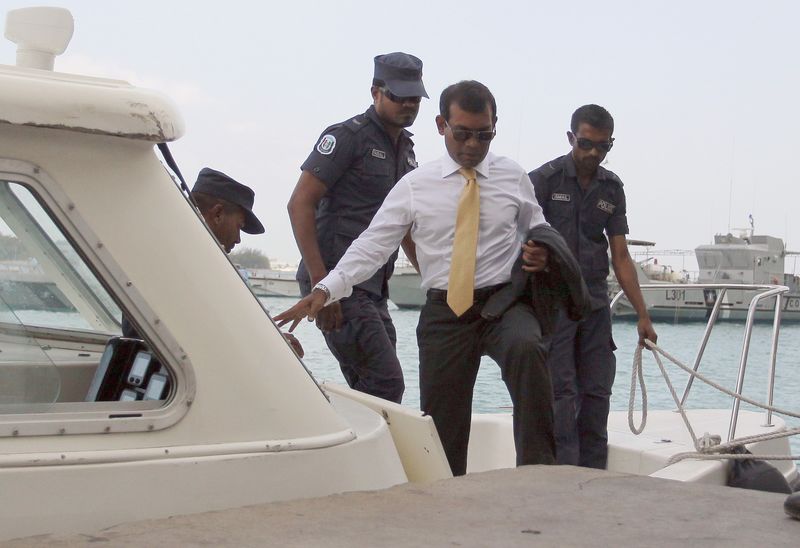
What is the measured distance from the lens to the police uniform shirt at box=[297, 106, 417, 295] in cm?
444

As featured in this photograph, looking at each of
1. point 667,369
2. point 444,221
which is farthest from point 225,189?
point 667,369

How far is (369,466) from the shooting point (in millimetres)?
2346

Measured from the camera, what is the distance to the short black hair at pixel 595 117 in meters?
5.02

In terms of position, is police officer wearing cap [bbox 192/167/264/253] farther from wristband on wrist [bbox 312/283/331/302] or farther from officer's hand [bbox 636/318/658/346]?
officer's hand [bbox 636/318/658/346]

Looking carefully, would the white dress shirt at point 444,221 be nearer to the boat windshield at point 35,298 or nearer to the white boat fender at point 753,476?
the white boat fender at point 753,476

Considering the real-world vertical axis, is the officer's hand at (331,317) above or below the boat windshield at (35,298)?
below

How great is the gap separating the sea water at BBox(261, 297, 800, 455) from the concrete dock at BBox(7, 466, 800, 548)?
0.71 m

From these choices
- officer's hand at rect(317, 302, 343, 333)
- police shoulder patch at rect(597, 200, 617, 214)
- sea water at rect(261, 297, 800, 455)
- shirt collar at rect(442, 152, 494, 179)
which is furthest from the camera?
sea water at rect(261, 297, 800, 455)

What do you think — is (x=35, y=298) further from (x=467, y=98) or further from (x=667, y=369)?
(x=667, y=369)

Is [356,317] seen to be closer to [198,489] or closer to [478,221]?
[478,221]

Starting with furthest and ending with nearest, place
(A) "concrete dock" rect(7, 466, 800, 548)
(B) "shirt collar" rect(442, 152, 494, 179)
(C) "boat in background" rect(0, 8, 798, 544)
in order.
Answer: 1. (B) "shirt collar" rect(442, 152, 494, 179)
2. (C) "boat in background" rect(0, 8, 798, 544)
3. (A) "concrete dock" rect(7, 466, 800, 548)

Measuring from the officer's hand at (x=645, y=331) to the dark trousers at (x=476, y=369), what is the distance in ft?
4.98

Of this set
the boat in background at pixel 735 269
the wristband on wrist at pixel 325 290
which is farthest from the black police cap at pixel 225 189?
the boat in background at pixel 735 269

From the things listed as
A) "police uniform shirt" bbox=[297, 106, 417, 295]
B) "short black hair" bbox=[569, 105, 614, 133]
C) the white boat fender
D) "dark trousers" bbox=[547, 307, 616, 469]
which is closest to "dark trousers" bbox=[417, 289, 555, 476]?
"police uniform shirt" bbox=[297, 106, 417, 295]
